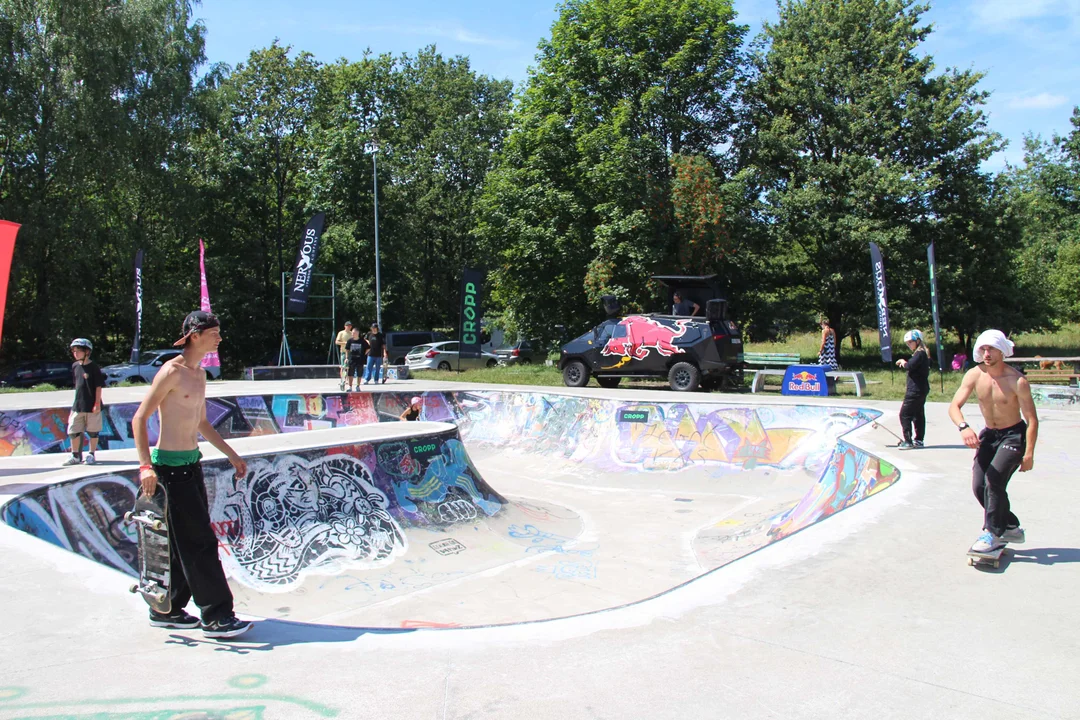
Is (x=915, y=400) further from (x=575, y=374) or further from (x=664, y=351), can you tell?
(x=575, y=374)

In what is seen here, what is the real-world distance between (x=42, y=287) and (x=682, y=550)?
29.0 meters

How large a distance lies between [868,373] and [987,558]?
19.8 meters

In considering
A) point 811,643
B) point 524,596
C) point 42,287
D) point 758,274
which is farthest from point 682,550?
point 42,287

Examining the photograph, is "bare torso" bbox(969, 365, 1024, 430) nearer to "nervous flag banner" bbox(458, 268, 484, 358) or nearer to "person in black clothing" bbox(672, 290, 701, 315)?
"person in black clothing" bbox(672, 290, 701, 315)

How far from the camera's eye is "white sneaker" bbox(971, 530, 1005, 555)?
15.7 feet

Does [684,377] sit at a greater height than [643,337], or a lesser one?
lesser

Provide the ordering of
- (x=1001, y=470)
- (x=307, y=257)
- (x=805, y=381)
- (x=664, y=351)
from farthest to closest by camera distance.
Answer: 1. (x=307, y=257)
2. (x=664, y=351)
3. (x=805, y=381)
4. (x=1001, y=470)

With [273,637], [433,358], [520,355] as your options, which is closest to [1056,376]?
[273,637]

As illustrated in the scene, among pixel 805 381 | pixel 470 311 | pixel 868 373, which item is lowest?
pixel 868 373

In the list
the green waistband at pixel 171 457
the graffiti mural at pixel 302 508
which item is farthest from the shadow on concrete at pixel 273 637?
the graffiti mural at pixel 302 508

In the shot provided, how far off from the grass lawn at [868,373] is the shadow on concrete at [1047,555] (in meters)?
9.57

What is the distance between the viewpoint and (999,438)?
501 centimetres

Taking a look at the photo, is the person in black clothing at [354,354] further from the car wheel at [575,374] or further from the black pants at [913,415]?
the black pants at [913,415]

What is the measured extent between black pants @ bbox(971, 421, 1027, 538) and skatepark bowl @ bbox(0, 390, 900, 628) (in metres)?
2.45
